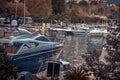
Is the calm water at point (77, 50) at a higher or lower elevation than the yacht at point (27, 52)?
lower

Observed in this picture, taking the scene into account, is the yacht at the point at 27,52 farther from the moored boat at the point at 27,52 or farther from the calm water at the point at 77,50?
the calm water at the point at 77,50

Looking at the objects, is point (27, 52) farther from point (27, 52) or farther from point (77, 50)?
point (77, 50)

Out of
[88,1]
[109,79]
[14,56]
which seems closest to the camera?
[109,79]

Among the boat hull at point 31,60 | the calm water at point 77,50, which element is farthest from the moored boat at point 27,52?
the calm water at point 77,50

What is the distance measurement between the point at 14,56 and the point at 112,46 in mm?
9162

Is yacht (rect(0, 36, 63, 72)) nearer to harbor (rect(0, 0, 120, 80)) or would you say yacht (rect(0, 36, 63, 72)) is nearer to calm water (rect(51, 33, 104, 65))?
harbor (rect(0, 0, 120, 80))

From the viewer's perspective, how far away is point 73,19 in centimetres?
8131

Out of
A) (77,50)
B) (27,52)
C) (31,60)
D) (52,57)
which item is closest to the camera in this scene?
(27,52)

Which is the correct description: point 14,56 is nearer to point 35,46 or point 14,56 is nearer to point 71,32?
point 35,46

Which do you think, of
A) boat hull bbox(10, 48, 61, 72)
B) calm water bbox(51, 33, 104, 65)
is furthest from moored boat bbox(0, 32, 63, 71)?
calm water bbox(51, 33, 104, 65)

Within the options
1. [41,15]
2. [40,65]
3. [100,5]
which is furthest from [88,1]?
[40,65]

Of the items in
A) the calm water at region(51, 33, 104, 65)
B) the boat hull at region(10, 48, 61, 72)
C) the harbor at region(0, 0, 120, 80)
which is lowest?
the calm water at region(51, 33, 104, 65)

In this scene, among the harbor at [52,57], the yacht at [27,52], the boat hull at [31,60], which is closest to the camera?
the harbor at [52,57]

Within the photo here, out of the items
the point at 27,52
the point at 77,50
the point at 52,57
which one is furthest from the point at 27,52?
the point at 77,50
